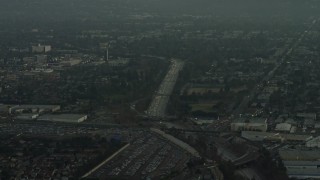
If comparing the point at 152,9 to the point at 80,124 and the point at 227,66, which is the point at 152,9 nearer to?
the point at 227,66

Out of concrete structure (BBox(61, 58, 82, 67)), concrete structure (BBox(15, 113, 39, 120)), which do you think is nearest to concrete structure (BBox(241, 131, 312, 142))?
concrete structure (BBox(15, 113, 39, 120))

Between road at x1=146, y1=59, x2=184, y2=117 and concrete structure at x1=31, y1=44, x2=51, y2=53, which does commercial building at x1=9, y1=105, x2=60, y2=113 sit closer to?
road at x1=146, y1=59, x2=184, y2=117

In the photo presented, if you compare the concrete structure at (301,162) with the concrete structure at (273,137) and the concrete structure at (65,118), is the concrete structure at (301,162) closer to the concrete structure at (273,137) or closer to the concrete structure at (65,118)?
the concrete structure at (273,137)

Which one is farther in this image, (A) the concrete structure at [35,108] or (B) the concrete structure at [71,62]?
(B) the concrete structure at [71,62]

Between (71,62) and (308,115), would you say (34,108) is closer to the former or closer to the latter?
(308,115)

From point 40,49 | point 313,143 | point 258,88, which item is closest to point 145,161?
point 313,143

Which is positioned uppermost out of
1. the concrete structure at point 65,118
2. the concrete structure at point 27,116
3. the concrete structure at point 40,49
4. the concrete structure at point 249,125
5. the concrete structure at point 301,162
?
the concrete structure at point 301,162

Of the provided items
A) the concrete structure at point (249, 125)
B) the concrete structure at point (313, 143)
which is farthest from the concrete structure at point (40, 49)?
the concrete structure at point (313, 143)
